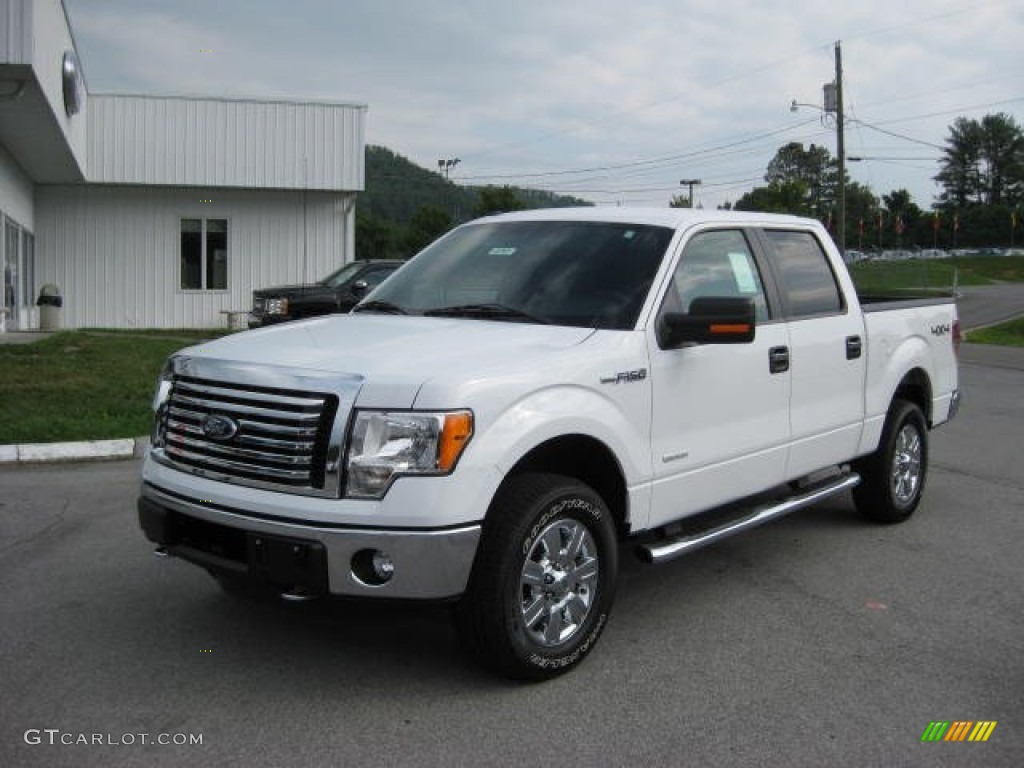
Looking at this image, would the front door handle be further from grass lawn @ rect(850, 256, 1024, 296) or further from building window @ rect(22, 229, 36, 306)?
building window @ rect(22, 229, 36, 306)

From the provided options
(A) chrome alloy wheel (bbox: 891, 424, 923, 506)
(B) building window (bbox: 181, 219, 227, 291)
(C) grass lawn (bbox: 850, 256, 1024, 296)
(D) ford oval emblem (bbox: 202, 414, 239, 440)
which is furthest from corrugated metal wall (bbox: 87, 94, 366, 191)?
(D) ford oval emblem (bbox: 202, 414, 239, 440)

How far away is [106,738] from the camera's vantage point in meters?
3.38

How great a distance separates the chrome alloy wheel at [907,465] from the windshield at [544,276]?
265 centimetres

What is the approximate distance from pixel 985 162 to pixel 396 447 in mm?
151567

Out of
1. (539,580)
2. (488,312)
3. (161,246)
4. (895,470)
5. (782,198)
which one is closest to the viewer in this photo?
(539,580)

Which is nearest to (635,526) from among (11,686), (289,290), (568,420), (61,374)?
(568,420)

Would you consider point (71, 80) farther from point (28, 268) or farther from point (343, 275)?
point (28, 268)

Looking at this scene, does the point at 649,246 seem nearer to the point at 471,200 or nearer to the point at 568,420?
the point at 568,420

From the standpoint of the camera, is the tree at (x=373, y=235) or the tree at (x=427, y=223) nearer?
the tree at (x=427, y=223)

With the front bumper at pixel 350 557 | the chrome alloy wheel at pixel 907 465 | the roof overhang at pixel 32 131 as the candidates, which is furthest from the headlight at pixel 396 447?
the roof overhang at pixel 32 131

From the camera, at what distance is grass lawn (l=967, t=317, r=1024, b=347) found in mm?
23219

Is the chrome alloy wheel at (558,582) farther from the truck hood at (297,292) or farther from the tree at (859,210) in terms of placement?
the tree at (859,210)

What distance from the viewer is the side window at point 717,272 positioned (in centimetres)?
473

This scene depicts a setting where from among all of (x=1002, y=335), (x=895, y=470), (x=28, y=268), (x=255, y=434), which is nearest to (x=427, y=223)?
(x=28, y=268)
